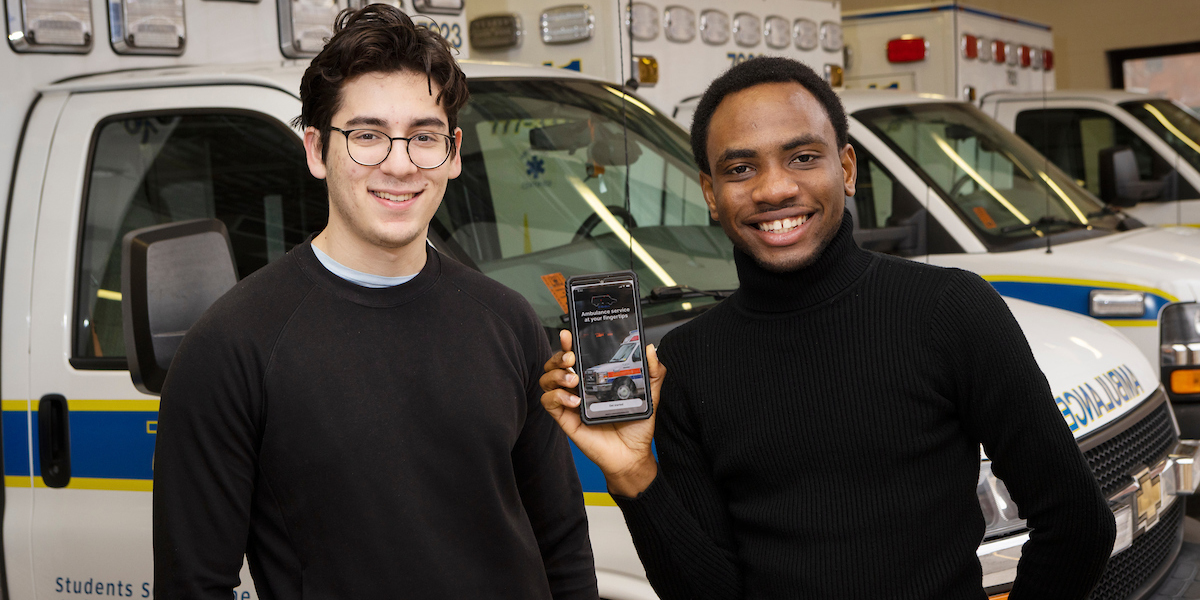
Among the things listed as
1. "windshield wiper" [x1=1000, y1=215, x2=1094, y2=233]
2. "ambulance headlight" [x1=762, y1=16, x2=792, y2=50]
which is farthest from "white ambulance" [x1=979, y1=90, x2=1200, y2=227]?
"ambulance headlight" [x1=762, y1=16, x2=792, y2=50]

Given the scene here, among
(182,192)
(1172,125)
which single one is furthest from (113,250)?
(1172,125)

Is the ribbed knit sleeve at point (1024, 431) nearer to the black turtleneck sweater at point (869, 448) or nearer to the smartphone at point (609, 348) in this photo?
the black turtleneck sweater at point (869, 448)

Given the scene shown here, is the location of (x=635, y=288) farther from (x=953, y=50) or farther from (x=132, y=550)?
(x=953, y=50)

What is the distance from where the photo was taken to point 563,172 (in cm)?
326

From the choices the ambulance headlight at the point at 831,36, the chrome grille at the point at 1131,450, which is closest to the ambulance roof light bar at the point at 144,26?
the chrome grille at the point at 1131,450

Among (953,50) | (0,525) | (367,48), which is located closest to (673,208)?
(367,48)

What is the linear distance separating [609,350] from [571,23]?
3.61 meters

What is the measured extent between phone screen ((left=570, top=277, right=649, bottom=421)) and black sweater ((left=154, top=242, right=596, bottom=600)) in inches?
10.4

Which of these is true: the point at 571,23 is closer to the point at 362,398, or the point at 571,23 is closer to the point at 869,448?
the point at 362,398

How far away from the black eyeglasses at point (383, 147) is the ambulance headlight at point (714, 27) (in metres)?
3.92

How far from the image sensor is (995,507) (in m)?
2.60

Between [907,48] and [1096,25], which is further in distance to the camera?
[1096,25]

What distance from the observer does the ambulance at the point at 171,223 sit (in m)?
2.96

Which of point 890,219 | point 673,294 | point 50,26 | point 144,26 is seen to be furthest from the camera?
point 890,219
